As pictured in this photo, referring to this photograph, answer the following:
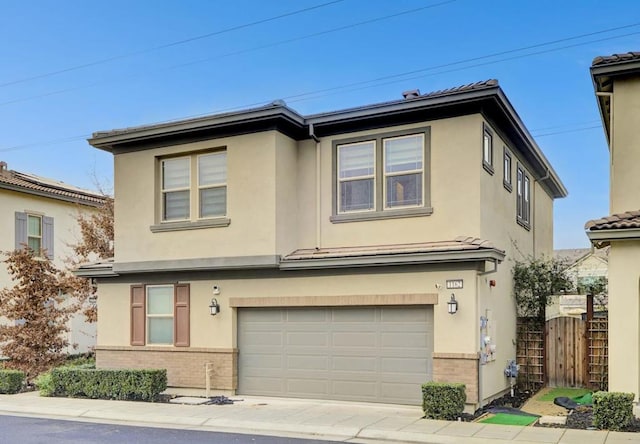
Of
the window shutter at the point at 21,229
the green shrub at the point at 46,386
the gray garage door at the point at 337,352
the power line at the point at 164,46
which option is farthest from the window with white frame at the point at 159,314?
the window shutter at the point at 21,229

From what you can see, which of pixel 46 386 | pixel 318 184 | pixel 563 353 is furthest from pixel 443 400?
pixel 46 386

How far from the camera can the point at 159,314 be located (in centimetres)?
1711

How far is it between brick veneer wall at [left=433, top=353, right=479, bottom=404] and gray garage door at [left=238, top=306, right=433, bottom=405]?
38 cm

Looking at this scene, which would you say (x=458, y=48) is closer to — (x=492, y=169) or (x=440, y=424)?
(x=492, y=169)

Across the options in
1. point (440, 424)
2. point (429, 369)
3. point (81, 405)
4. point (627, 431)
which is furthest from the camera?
point (81, 405)

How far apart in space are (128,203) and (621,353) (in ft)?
37.7

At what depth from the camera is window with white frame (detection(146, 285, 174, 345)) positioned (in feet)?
55.7

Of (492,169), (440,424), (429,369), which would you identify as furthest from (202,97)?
(440,424)

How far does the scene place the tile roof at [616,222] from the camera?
12.5 m

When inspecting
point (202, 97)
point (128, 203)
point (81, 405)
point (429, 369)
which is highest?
point (202, 97)

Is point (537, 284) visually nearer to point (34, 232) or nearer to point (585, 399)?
point (585, 399)

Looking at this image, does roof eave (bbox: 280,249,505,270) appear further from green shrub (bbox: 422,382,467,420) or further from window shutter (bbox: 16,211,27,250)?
window shutter (bbox: 16,211,27,250)

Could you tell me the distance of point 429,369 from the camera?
1415 centimetres

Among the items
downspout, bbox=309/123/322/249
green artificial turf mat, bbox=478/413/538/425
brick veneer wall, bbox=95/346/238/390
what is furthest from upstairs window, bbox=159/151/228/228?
green artificial turf mat, bbox=478/413/538/425
